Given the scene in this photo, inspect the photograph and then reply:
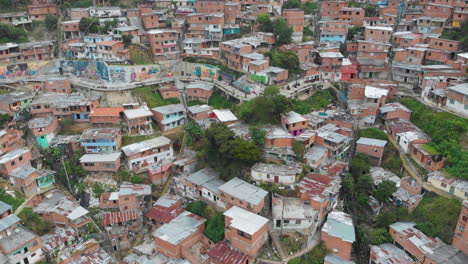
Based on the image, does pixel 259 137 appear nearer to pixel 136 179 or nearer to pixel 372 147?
pixel 372 147

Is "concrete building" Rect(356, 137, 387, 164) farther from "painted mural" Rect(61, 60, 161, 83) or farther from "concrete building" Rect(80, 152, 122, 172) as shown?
"painted mural" Rect(61, 60, 161, 83)

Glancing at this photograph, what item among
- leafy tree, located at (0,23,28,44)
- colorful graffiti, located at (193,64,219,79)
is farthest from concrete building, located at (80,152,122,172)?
leafy tree, located at (0,23,28,44)

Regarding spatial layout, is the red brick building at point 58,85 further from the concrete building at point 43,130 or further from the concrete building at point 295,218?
the concrete building at point 295,218

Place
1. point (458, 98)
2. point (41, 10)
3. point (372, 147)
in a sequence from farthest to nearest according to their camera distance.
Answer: point (41, 10), point (458, 98), point (372, 147)

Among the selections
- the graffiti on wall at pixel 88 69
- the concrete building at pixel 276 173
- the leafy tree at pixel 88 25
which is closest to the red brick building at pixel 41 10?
the leafy tree at pixel 88 25

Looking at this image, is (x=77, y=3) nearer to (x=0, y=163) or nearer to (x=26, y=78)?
(x=26, y=78)

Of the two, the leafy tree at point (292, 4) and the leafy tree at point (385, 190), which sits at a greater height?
the leafy tree at point (292, 4)

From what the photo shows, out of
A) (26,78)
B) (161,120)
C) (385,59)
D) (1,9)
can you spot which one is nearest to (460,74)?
(385,59)

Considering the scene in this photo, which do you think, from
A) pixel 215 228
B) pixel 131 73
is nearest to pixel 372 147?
pixel 215 228
